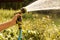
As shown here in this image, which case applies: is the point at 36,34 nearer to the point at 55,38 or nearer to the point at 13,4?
the point at 55,38

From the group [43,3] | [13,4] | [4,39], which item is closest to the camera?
[4,39]

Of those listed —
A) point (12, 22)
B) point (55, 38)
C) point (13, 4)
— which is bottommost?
point (13, 4)

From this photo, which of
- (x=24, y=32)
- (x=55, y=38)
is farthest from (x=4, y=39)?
A: (x=55, y=38)

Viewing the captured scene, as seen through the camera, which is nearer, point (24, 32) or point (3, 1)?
point (24, 32)

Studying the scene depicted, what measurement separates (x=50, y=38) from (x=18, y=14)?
190 cm

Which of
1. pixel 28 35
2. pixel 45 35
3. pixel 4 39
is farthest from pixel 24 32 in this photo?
pixel 4 39

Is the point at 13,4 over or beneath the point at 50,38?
beneath

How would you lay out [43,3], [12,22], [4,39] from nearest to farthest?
[12,22] → [4,39] → [43,3]

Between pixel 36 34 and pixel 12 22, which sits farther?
pixel 36 34

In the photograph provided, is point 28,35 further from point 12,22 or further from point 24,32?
point 12,22

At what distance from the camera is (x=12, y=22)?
10.7ft

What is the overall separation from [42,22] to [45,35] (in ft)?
1.13

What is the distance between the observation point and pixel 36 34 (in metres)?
5.17

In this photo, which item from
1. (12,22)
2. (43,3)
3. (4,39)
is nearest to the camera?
(12,22)
